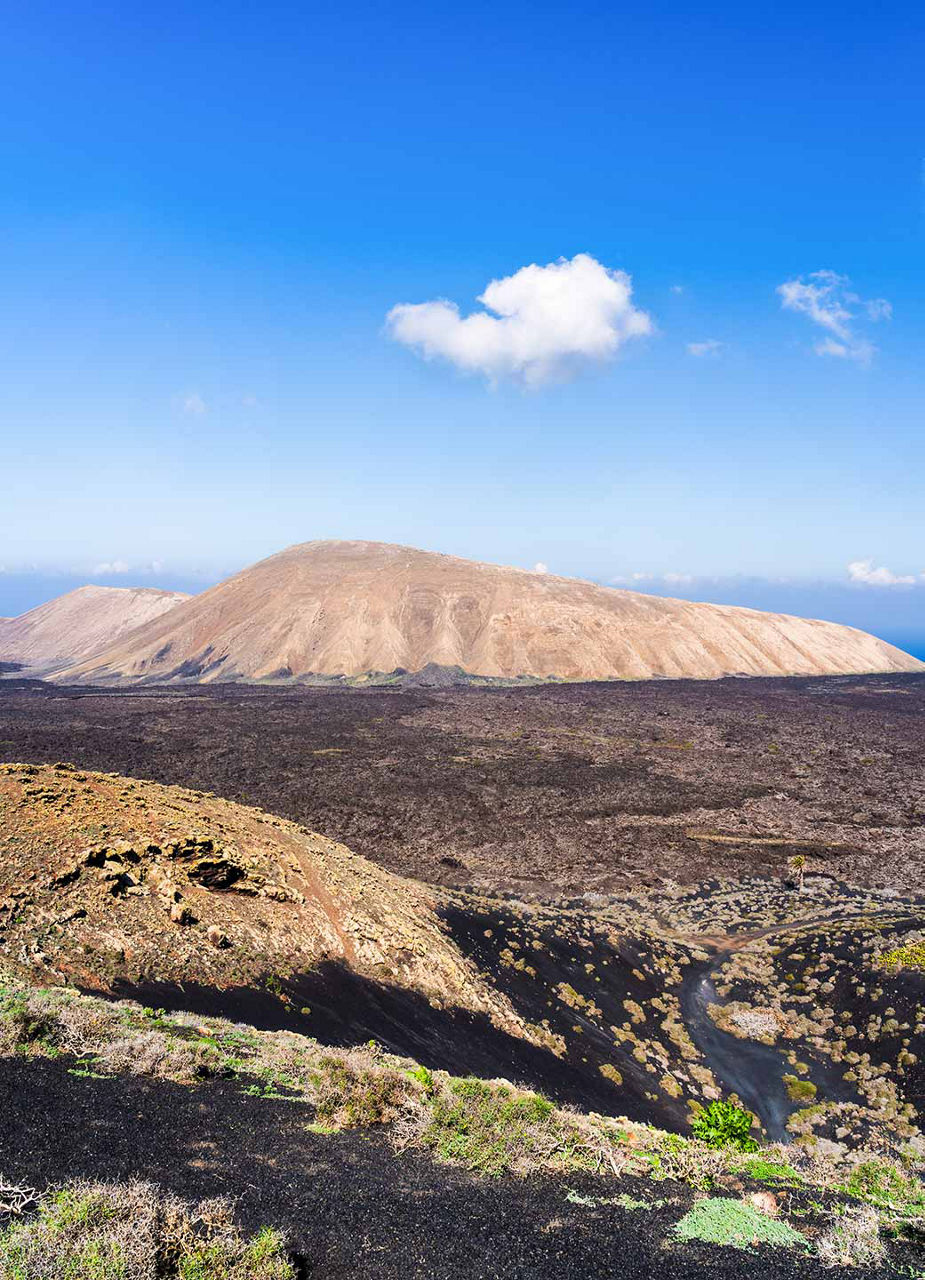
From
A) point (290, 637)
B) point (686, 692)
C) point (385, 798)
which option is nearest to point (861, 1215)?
point (385, 798)

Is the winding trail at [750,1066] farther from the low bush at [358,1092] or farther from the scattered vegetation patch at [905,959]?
the low bush at [358,1092]

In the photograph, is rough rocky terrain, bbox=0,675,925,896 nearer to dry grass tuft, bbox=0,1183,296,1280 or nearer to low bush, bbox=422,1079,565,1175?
low bush, bbox=422,1079,565,1175

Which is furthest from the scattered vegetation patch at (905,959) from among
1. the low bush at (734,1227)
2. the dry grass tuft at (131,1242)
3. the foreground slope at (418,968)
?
the dry grass tuft at (131,1242)

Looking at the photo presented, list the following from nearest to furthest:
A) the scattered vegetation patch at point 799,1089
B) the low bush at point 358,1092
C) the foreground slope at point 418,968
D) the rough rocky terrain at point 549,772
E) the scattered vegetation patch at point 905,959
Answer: the low bush at point 358,1092
the foreground slope at point 418,968
the scattered vegetation patch at point 799,1089
the scattered vegetation patch at point 905,959
the rough rocky terrain at point 549,772

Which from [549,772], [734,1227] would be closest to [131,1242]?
[734,1227]

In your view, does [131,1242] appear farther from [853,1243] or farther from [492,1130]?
[853,1243]

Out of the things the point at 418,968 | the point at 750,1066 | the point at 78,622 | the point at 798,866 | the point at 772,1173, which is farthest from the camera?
the point at 78,622
